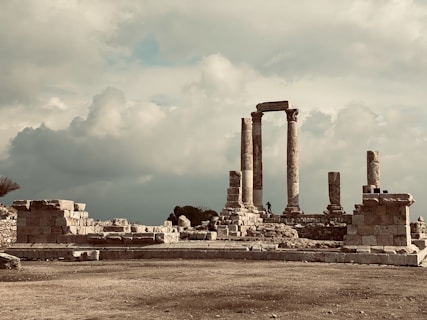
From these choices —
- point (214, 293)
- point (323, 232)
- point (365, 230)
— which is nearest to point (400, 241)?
point (365, 230)

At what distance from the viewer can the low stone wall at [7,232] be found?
→ 31.5 metres

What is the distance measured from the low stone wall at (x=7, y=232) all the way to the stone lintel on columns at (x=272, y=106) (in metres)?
17.8

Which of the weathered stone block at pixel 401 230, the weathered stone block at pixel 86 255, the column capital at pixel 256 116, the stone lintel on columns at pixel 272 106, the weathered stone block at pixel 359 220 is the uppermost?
the stone lintel on columns at pixel 272 106

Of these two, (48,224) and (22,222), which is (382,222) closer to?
(48,224)

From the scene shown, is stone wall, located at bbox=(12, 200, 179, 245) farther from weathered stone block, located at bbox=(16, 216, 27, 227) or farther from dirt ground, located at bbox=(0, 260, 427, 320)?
dirt ground, located at bbox=(0, 260, 427, 320)

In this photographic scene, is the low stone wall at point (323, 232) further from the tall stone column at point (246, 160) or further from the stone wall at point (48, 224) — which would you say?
the stone wall at point (48, 224)

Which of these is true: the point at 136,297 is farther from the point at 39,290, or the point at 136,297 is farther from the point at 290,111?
the point at 290,111

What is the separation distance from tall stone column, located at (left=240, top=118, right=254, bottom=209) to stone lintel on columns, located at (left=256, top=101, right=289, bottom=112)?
2.23m

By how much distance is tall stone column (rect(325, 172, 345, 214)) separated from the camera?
3794cm

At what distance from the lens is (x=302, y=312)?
7.80m

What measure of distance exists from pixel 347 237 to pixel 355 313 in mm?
→ 12687

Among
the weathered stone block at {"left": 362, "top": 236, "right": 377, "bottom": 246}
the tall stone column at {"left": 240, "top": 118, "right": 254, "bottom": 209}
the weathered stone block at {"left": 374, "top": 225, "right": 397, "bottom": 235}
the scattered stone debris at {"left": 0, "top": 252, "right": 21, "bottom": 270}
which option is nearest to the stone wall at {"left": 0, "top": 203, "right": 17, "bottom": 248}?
the tall stone column at {"left": 240, "top": 118, "right": 254, "bottom": 209}

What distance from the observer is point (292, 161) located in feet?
129

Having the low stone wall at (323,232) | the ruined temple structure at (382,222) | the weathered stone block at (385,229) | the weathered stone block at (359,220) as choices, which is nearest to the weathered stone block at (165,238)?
the ruined temple structure at (382,222)
